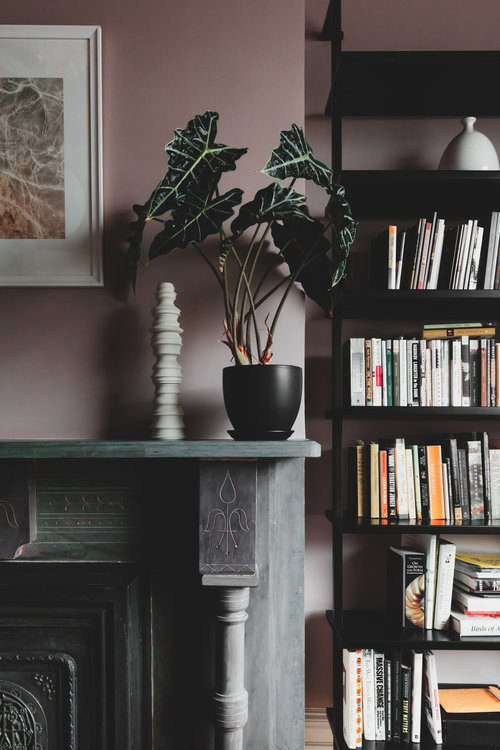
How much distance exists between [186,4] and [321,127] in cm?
67

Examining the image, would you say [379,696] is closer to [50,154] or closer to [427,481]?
[427,481]

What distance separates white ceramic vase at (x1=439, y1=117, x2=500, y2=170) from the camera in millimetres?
1703

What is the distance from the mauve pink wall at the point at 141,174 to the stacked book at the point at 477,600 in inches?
30.7

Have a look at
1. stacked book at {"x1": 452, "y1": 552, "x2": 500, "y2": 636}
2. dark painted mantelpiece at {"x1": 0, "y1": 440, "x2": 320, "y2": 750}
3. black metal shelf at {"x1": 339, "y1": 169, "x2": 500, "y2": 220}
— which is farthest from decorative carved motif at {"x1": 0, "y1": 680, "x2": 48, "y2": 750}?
black metal shelf at {"x1": 339, "y1": 169, "x2": 500, "y2": 220}

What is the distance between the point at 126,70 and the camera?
1.41m

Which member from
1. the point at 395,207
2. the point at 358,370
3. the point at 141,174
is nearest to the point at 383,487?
the point at 358,370

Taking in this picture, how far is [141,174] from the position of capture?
1.40m

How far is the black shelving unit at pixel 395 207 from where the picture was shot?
1613mm

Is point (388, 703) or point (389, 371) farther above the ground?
point (389, 371)

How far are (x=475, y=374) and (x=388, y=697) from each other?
3.22ft

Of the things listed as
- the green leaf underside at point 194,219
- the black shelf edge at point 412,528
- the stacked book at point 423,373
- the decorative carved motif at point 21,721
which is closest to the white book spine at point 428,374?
the stacked book at point 423,373

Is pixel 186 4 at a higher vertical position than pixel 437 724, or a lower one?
higher

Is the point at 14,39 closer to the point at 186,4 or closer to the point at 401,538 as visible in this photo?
the point at 186,4

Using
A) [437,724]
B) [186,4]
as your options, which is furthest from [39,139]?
[437,724]
